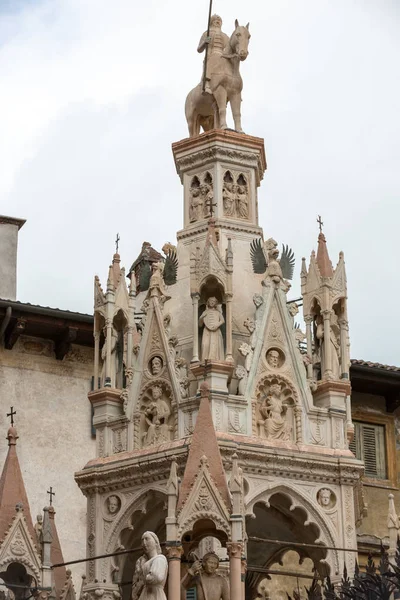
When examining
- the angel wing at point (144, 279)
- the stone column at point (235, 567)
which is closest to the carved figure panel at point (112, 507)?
the stone column at point (235, 567)

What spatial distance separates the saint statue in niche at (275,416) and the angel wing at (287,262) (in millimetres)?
2040

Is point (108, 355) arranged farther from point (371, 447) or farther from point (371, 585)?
point (371, 447)

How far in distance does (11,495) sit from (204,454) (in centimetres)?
380

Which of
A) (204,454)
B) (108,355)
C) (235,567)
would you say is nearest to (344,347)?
(108,355)

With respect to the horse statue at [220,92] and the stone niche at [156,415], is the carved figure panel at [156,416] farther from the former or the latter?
the horse statue at [220,92]

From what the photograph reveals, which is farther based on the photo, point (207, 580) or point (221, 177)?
point (221, 177)

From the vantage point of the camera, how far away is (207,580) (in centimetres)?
3066

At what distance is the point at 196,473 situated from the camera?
1226 inches

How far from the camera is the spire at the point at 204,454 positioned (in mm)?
31062

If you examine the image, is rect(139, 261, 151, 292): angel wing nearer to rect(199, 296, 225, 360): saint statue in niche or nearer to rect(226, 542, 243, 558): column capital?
rect(199, 296, 225, 360): saint statue in niche

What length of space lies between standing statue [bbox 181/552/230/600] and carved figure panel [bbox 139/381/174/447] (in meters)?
3.12

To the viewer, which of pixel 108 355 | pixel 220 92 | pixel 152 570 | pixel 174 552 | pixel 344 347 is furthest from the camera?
pixel 220 92

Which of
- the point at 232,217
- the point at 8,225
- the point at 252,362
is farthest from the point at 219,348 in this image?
the point at 8,225

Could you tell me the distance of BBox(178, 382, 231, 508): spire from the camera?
3106 cm
